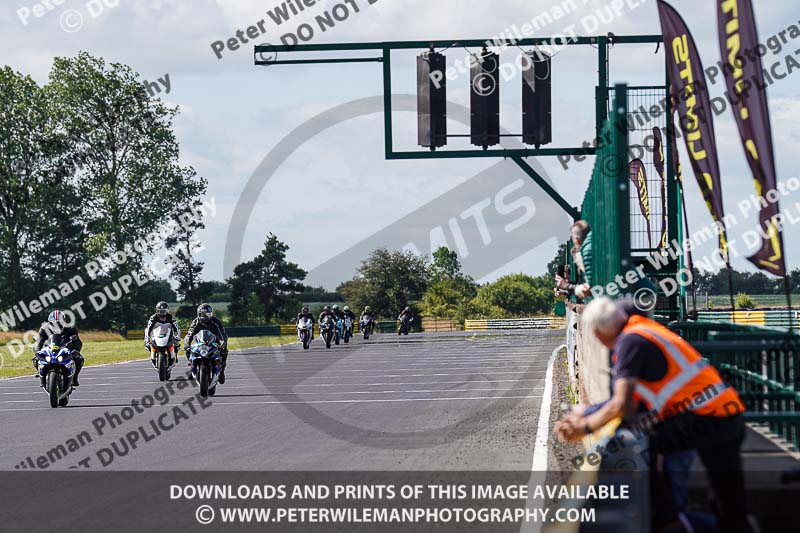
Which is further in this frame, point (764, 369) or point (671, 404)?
point (764, 369)

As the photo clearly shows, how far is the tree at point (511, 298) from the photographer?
9738 centimetres

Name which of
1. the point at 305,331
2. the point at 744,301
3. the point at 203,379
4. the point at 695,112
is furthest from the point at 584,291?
the point at 744,301

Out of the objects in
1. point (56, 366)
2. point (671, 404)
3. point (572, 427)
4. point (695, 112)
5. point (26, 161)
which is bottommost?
point (56, 366)

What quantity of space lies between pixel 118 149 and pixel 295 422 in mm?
50837

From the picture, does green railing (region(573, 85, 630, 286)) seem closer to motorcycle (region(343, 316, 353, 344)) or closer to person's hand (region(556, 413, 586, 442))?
person's hand (region(556, 413, 586, 442))

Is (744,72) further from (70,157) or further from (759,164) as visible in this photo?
(70,157)

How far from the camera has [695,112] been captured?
1021 cm

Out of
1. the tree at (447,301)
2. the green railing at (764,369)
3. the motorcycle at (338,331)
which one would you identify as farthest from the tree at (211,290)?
the green railing at (764,369)

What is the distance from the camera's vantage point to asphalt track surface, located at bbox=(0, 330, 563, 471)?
11.5 m

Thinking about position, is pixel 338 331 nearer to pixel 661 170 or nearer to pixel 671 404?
pixel 661 170

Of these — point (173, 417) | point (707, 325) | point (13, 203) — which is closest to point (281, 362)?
point (173, 417)

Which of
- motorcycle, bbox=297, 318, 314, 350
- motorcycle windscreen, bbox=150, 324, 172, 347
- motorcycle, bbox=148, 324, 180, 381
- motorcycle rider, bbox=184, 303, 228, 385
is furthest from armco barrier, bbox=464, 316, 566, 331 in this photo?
motorcycle rider, bbox=184, 303, 228, 385

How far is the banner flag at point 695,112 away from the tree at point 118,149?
176 feet

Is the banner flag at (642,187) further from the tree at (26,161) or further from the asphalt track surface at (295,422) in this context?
the tree at (26,161)
